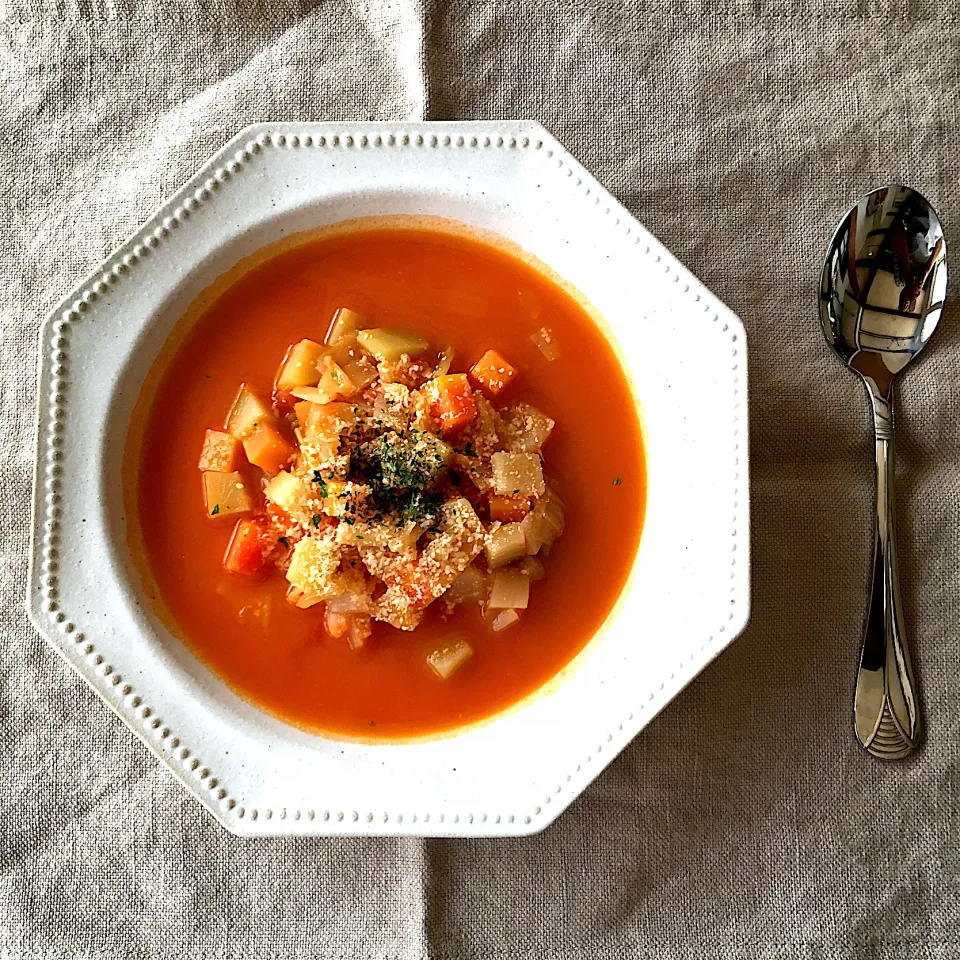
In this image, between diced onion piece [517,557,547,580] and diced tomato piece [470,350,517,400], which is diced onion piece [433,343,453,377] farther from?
diced onion piece [517,557,547,580]

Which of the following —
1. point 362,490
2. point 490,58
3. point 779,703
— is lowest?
point 779,703

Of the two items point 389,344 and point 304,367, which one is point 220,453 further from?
point 389,344

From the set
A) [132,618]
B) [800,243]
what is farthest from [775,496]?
[132,618]

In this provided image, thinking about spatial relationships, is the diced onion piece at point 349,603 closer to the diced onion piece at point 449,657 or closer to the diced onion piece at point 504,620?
the diced onion piece at point 449,657

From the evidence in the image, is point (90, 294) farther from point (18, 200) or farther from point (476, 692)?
point (476, 692)

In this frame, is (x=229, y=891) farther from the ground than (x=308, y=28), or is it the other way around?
(x=308, y=28)

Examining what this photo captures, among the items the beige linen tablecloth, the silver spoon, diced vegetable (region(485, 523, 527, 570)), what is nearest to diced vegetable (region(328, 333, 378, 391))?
diced vegetable (region(485, 523, 527, 570))

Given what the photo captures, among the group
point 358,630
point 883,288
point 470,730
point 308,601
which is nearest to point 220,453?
point 308,601
